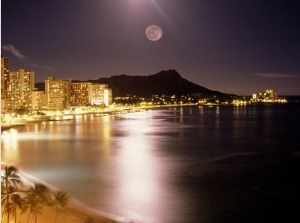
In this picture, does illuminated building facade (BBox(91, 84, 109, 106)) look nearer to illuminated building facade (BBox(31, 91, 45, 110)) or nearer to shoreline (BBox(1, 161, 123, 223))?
illuminated building facade (BBox(31, 91, 45, 110))

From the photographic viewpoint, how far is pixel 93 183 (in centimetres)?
1504

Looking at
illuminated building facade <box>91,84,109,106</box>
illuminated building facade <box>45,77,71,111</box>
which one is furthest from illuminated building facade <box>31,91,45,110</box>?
illuminated building facade <box>91,84,109,106</box>

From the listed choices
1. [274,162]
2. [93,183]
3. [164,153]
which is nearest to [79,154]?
[164,153]

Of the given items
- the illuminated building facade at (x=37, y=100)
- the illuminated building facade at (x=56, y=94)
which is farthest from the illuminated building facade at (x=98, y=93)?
the illuminated building facade at (x=37, y=100)

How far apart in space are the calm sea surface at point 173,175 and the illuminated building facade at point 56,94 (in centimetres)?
6239

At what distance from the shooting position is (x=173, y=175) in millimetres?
16812

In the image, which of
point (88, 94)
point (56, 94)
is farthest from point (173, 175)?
point (88, 94)

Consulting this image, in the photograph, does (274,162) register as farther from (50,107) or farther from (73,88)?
(73,88)

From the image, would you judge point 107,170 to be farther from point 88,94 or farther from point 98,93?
point 98,93

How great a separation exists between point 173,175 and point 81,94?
9425cm

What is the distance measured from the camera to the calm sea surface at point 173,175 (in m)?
11.5

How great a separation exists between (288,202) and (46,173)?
978cm

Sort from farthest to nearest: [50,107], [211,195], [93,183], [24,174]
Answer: [50,107]
[24,174]
[93,183]
[211,195]

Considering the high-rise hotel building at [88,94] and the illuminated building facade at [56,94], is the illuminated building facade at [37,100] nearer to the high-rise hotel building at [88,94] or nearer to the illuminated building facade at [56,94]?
the illuminated building facade at [56,94]
